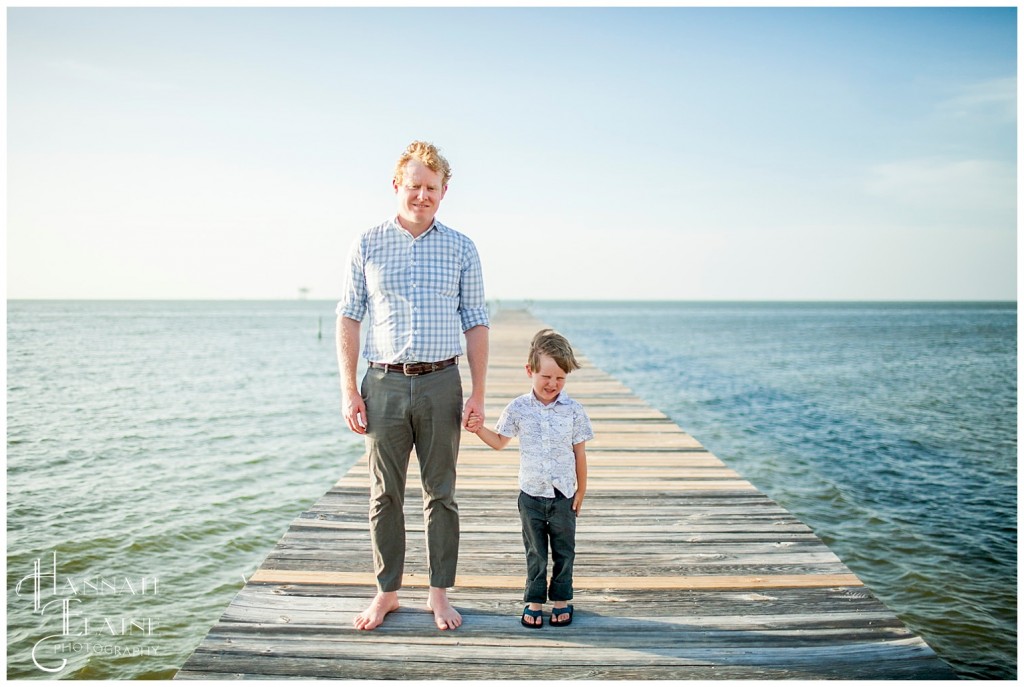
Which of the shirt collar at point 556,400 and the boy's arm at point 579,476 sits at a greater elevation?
the shirt collar at point 556,400

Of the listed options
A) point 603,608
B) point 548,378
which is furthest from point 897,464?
point 548,378

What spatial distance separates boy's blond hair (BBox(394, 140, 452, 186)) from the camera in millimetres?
2807

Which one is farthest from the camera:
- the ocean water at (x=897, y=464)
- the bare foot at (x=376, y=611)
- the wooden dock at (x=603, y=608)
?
the ocean water at (x=897, y=464)

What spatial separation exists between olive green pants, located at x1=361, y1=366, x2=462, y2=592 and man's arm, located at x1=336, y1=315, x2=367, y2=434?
4 cm

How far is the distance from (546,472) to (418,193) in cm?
126

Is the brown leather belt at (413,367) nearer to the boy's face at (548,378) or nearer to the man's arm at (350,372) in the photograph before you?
the man's arm at (350,372)

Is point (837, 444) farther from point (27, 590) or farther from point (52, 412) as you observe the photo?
point (52, 412)

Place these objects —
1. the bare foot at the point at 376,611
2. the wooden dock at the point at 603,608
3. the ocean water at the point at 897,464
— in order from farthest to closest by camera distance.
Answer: the ocean water at the point at 897,464 < the bare foot at the point at 376,611 < the wooden dock at the point at 603,608

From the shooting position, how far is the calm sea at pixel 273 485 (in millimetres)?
4781

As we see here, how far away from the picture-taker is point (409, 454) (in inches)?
116

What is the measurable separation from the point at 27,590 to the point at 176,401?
9.17m

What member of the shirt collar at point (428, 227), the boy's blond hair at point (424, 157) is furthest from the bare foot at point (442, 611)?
the boy's blond hair at point (424, 157)

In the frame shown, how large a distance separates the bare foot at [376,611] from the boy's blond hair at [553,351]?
1177 mm

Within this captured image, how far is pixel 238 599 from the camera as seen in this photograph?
10.6 feet
